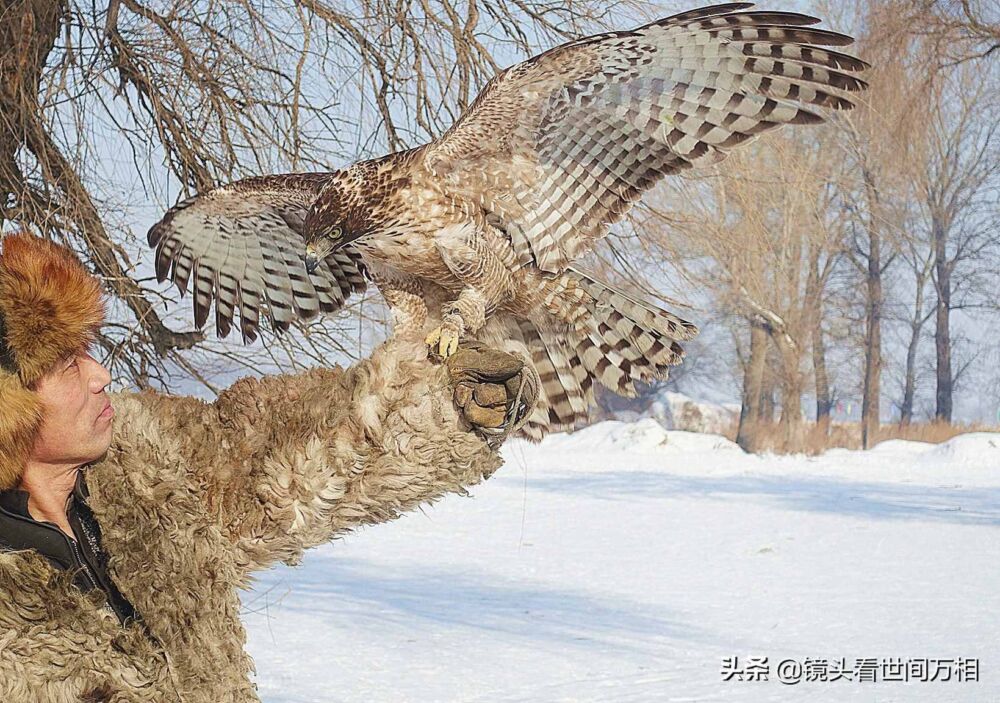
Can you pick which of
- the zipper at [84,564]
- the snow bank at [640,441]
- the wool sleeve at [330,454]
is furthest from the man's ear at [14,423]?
the snow bank at [640,441]

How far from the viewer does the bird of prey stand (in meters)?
2.43

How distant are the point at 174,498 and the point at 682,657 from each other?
4.48 m

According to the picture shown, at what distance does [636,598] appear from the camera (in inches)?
269

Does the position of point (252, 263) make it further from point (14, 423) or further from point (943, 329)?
point (943, 329)

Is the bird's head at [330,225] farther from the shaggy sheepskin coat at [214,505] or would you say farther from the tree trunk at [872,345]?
the tree trunk at [872,345]

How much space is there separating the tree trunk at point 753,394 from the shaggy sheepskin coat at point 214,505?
19.6 meters

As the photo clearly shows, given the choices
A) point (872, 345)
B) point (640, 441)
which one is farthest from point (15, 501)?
point (872, 345)

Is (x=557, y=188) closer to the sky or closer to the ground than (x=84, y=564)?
closer to the sky

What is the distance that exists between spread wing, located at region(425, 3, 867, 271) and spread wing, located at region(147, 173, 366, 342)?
50cm

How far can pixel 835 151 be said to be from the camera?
16.1 metres

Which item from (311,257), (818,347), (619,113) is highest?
(818,347)

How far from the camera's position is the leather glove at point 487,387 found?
1.49 metres

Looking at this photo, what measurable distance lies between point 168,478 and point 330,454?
0.21 metres

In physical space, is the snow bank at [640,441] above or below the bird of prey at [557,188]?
below
